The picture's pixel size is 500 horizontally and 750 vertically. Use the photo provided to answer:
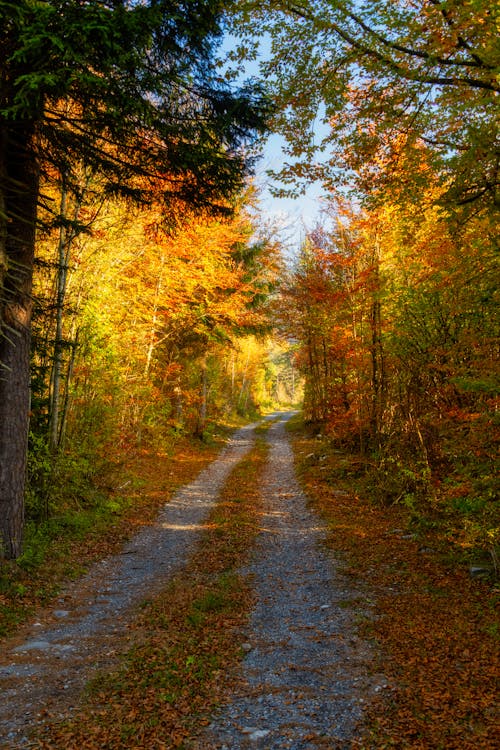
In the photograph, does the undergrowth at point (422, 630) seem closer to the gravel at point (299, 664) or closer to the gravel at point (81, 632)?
the gravel at point (299, 664)

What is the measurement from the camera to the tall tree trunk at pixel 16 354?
635cm

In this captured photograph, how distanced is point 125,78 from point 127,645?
6293mm

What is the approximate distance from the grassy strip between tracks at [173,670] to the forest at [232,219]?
0.04 meters

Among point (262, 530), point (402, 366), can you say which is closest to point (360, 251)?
point (402, 366)

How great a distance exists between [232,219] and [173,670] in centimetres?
707

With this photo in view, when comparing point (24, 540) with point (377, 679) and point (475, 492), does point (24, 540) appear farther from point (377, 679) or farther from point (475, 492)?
point (475, 492)

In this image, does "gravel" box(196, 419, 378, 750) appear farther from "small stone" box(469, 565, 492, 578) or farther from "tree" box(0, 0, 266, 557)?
"tree" box(0, 0, 266, 557)

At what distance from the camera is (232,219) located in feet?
27.9

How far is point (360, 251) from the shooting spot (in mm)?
12922

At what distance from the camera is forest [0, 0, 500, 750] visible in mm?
4602

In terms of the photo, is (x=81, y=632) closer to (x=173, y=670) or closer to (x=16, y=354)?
(x=173, y=670)

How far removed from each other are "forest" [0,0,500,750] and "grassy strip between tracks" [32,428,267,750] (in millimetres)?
45

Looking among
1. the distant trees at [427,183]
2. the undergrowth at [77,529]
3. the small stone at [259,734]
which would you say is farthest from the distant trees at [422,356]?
the undergrowth at [77,529]

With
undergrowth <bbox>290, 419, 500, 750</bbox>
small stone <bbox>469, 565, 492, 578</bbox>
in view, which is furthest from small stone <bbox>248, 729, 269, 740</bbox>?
small stone <bbox>469, 565, 492, 578</bbox>
